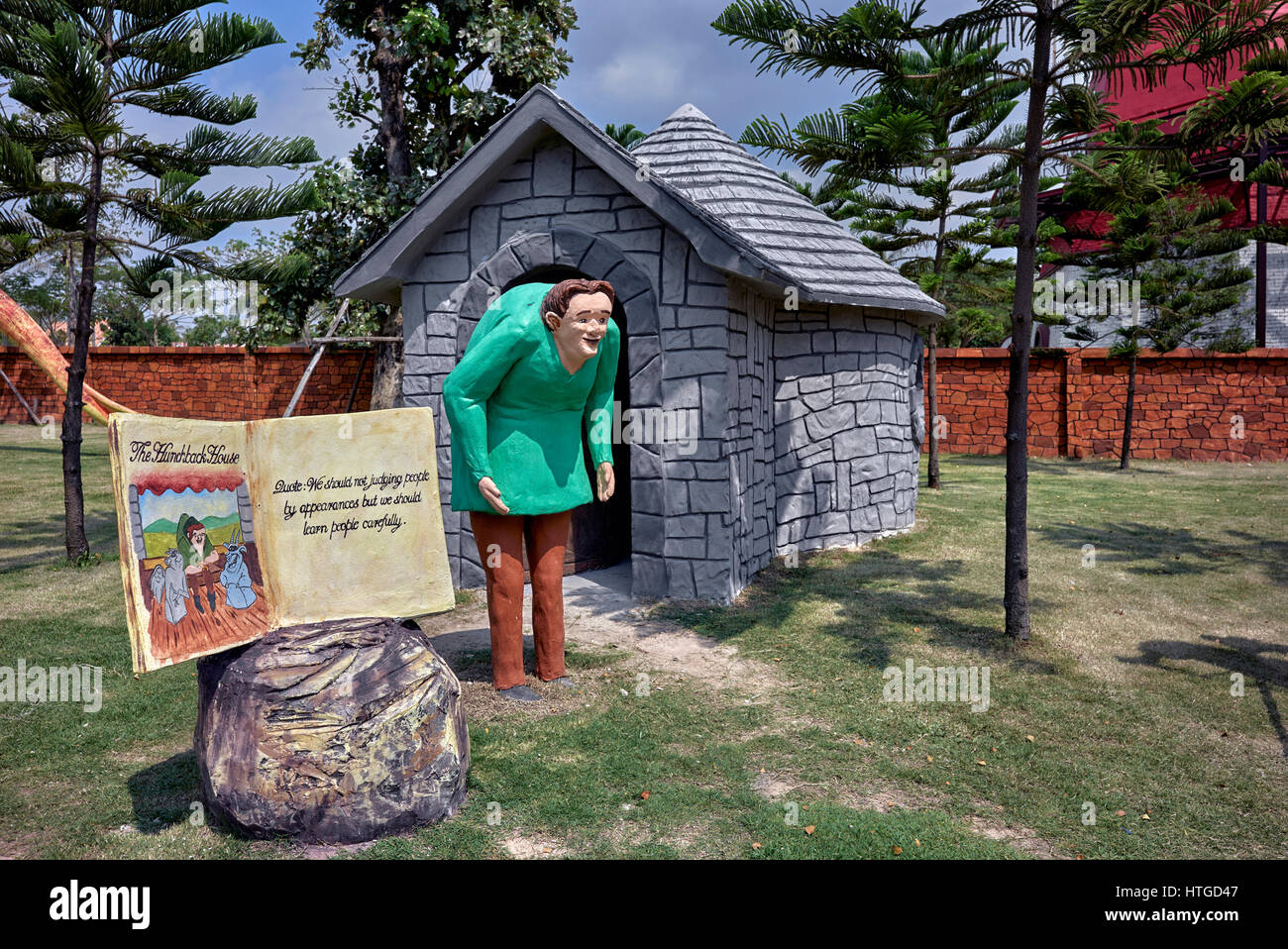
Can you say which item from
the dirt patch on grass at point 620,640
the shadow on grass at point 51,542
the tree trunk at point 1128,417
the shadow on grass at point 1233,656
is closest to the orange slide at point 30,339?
the shadow on grass at point 51,542

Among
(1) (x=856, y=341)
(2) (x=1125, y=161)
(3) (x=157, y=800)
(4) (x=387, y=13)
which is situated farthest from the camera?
(4) (x=387, y=13)

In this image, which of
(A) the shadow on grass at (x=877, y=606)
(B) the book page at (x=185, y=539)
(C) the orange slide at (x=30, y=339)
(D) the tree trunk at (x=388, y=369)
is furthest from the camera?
(D) the tree trunk at (x=388, y=369)

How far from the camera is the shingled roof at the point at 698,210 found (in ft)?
19.7

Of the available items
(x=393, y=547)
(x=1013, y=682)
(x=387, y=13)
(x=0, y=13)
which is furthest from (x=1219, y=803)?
(x=387, y=13)

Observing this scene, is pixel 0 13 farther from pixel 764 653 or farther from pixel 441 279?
Result: pixel 764 653

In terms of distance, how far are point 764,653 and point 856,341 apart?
14.1ft

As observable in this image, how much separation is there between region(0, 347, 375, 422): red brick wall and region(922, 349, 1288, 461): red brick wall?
11.4 metres

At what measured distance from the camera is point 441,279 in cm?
700

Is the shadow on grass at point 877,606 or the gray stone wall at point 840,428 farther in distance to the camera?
the gray stone wall at point 840,428

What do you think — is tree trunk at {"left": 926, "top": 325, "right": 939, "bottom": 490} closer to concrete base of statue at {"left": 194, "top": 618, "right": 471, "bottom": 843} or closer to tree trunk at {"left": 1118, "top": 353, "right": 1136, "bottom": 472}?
tree trunk at {"left": 1118, "top": 353, "right": 1136, "bottom": 472}

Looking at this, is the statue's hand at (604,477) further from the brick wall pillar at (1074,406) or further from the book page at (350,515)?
the brick wall pillar at (1074,406)

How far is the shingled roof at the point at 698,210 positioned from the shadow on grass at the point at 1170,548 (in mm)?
2945

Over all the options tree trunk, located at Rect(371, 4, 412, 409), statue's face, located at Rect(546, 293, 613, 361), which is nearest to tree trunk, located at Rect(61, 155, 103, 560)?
tree trunk, located at Rect(371, 4, 412, 409)

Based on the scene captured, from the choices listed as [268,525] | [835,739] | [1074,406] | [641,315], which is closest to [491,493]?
[268,525]
